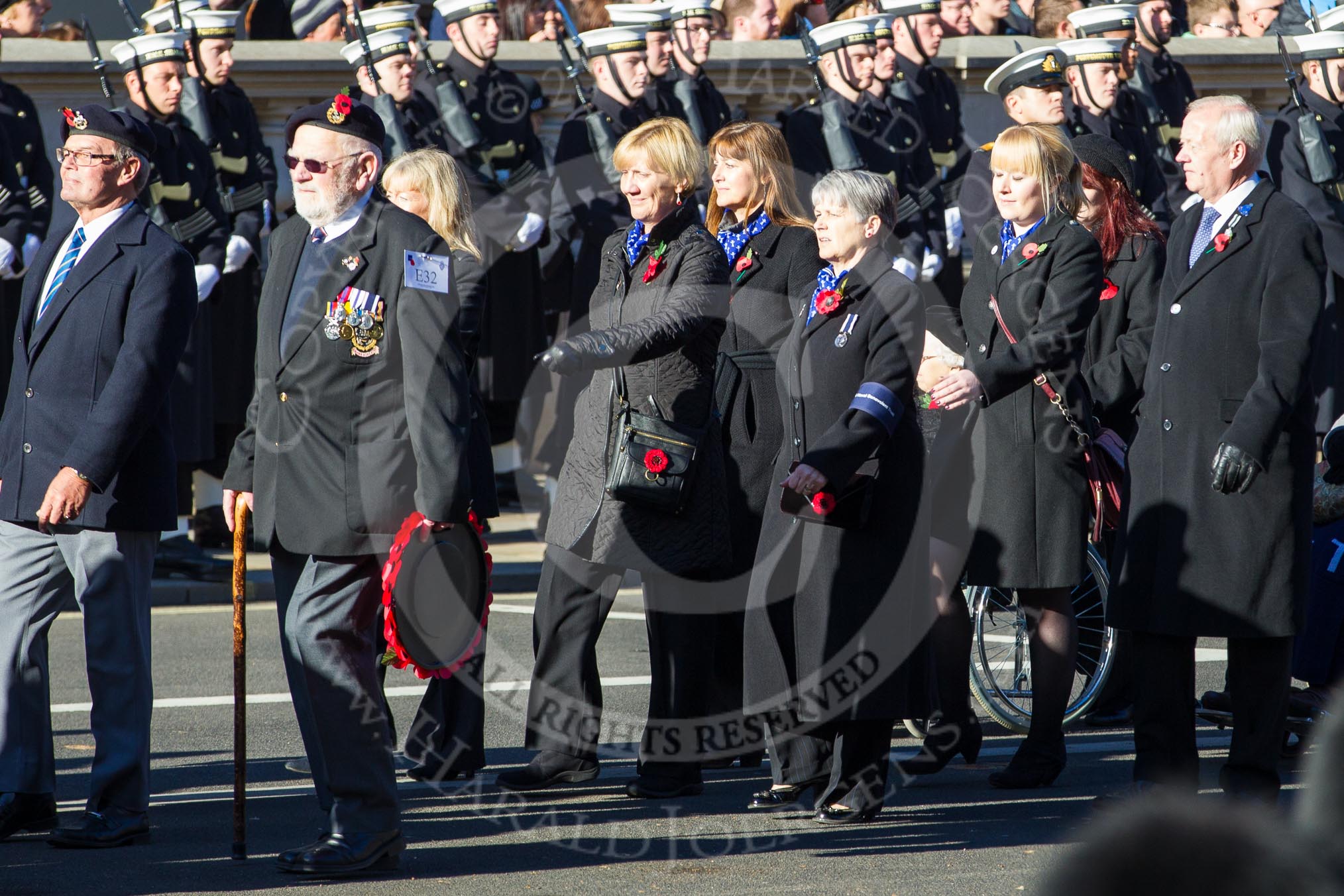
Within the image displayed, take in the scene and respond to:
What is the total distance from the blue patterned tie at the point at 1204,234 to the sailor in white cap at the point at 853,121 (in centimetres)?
597


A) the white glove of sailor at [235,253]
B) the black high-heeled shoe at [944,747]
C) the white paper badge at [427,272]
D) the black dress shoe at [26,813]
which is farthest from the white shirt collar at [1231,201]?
the white glove of sailor at [235,253]

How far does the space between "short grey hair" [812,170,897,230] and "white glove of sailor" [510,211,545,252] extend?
19.1ft

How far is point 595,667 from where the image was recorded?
565 centimetres

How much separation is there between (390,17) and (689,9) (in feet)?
A: 6.04

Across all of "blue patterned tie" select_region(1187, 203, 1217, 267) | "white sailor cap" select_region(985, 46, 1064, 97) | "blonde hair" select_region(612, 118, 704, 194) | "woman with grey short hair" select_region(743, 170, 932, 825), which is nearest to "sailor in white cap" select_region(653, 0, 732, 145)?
"white sailor cap" select_region(985, 46, 1064, 97)

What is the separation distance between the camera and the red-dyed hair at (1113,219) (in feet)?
21.2

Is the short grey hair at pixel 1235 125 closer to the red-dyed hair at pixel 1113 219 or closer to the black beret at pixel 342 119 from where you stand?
the red-dyed hair at pixel 1113 219

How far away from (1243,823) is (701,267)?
429cm

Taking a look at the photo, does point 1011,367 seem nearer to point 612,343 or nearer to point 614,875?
point 612,343

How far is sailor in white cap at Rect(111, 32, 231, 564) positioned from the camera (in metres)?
9.86

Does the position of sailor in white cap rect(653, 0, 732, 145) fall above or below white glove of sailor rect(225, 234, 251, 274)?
above

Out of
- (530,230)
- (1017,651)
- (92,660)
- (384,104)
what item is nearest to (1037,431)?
(1017,651)

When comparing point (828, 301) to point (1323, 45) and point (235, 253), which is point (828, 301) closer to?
point (235, 253)

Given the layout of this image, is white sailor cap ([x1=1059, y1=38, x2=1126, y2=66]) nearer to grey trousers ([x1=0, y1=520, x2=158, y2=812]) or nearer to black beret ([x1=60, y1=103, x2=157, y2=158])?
black beret ([x1=60, y1=103, x2=157, y2=158])
